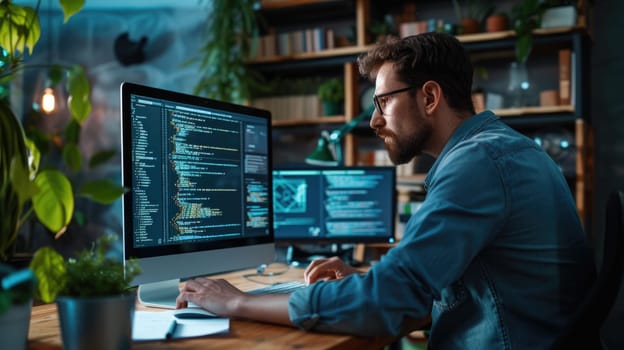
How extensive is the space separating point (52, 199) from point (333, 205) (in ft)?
5.42

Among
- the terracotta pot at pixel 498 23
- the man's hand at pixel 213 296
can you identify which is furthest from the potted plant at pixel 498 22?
the man's hand at pixel 213 296

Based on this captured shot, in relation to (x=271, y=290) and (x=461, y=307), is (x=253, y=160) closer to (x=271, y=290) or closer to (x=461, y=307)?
(x=271, y=290)

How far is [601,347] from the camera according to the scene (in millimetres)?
1088

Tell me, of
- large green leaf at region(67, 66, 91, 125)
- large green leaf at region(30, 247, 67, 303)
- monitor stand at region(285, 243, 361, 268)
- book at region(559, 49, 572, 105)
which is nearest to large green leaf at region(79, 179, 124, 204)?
large green leaf at region(30, 247, 67, 303)

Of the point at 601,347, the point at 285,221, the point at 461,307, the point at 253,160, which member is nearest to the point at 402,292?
the point at 461,307

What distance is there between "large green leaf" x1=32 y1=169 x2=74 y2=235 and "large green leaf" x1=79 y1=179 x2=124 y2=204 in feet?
0.21

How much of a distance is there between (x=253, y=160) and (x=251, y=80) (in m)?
2.28

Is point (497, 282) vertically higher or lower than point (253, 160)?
lower

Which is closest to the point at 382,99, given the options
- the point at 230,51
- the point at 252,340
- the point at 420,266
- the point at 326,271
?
the point at 326,271

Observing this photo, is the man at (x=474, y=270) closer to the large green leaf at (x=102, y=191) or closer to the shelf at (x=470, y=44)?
the large green leaf at (x=102, y=191)

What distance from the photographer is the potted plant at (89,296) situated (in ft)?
2.79

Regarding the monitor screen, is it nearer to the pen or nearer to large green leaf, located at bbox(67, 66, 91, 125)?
the pen

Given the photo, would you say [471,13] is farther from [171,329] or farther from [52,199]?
[52,199]

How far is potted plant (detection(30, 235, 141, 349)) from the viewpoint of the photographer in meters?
0.85
